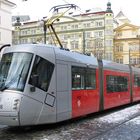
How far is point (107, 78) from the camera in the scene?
20312 mm

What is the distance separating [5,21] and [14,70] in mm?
43666

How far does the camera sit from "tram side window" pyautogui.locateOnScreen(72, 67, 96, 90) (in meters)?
15.8

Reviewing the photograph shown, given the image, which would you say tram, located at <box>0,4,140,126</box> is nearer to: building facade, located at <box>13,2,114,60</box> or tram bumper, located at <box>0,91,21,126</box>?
tram bumper, located at <box>0,91,21,126</box>

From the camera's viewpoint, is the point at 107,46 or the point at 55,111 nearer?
the point at 55,111

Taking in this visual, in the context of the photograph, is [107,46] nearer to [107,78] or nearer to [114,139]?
[107,78]

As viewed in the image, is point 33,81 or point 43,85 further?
point 43,85

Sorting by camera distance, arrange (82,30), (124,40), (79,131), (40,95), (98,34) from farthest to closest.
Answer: (124,40), (98,34), (82,30), (79,131), (40,95)

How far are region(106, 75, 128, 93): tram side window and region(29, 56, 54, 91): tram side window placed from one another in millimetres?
7163

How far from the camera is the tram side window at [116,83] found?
20639 millimetres

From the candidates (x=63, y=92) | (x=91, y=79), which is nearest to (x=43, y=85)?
(x=63, y=92)

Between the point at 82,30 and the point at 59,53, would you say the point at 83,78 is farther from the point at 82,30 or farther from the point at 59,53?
the point at 82,30

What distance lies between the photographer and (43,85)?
13344mm

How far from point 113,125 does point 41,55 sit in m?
4.24

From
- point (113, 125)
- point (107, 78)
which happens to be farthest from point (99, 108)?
point (113, 125)
